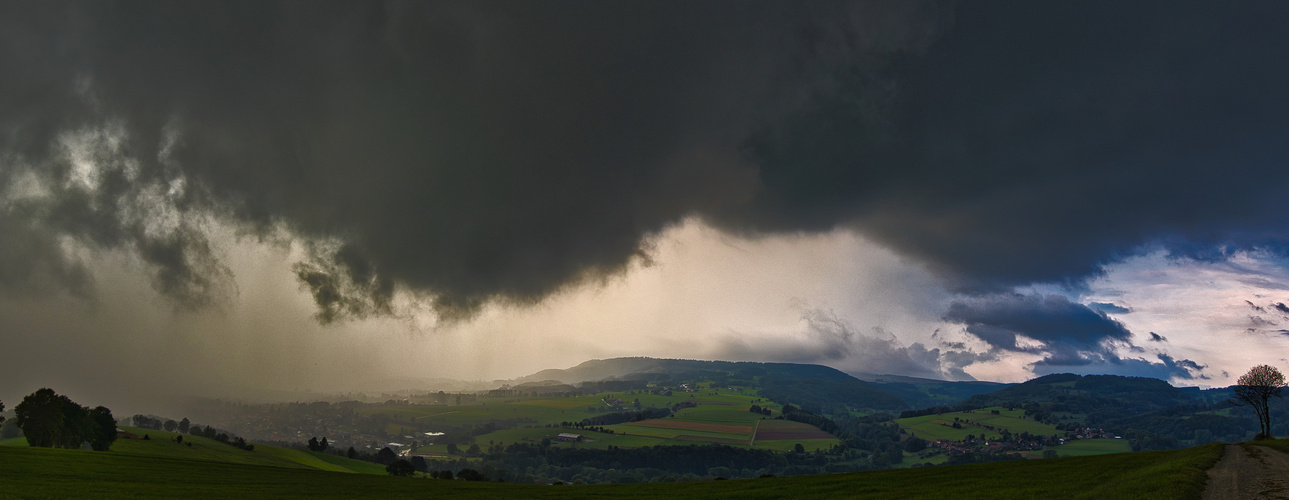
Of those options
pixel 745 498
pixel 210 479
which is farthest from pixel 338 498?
pixel 745 498

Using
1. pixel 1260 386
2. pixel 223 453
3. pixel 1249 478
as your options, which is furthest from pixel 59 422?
pixel 1260 386

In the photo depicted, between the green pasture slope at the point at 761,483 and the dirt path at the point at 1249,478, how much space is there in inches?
29.7

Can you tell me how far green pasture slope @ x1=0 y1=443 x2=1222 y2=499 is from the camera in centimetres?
2975

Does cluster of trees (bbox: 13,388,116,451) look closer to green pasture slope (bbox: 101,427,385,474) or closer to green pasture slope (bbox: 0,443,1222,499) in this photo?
green pasture slope (bbox: 101,427,385,474)

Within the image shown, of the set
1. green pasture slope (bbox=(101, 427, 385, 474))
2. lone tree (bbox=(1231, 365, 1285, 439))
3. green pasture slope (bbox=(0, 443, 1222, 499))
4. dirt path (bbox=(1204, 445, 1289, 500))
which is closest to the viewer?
dirt path (bbox=(1204, 445, 1289, 500))

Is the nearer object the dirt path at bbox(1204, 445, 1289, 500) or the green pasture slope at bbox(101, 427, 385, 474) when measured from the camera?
the dirt path at bbox(1204, 445, 1289, 500)

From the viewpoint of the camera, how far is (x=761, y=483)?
4466 centimetres

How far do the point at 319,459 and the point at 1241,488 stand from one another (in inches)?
6370

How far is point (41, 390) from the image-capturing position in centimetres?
9938

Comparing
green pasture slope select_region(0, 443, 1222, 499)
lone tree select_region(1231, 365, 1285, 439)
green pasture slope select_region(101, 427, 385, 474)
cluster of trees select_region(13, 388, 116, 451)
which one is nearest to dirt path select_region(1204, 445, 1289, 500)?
green pasture slope select_region(0, 443, 1222, 499)

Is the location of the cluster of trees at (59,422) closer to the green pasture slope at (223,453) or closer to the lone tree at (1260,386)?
the green pasture slope at (223,453)

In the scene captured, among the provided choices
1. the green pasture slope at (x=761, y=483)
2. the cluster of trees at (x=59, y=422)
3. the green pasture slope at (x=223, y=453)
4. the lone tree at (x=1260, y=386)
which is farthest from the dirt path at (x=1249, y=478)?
the cluster of trees at (x=59, y=422)

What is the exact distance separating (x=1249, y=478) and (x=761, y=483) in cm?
2955

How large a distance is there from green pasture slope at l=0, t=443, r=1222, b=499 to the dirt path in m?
0.75
